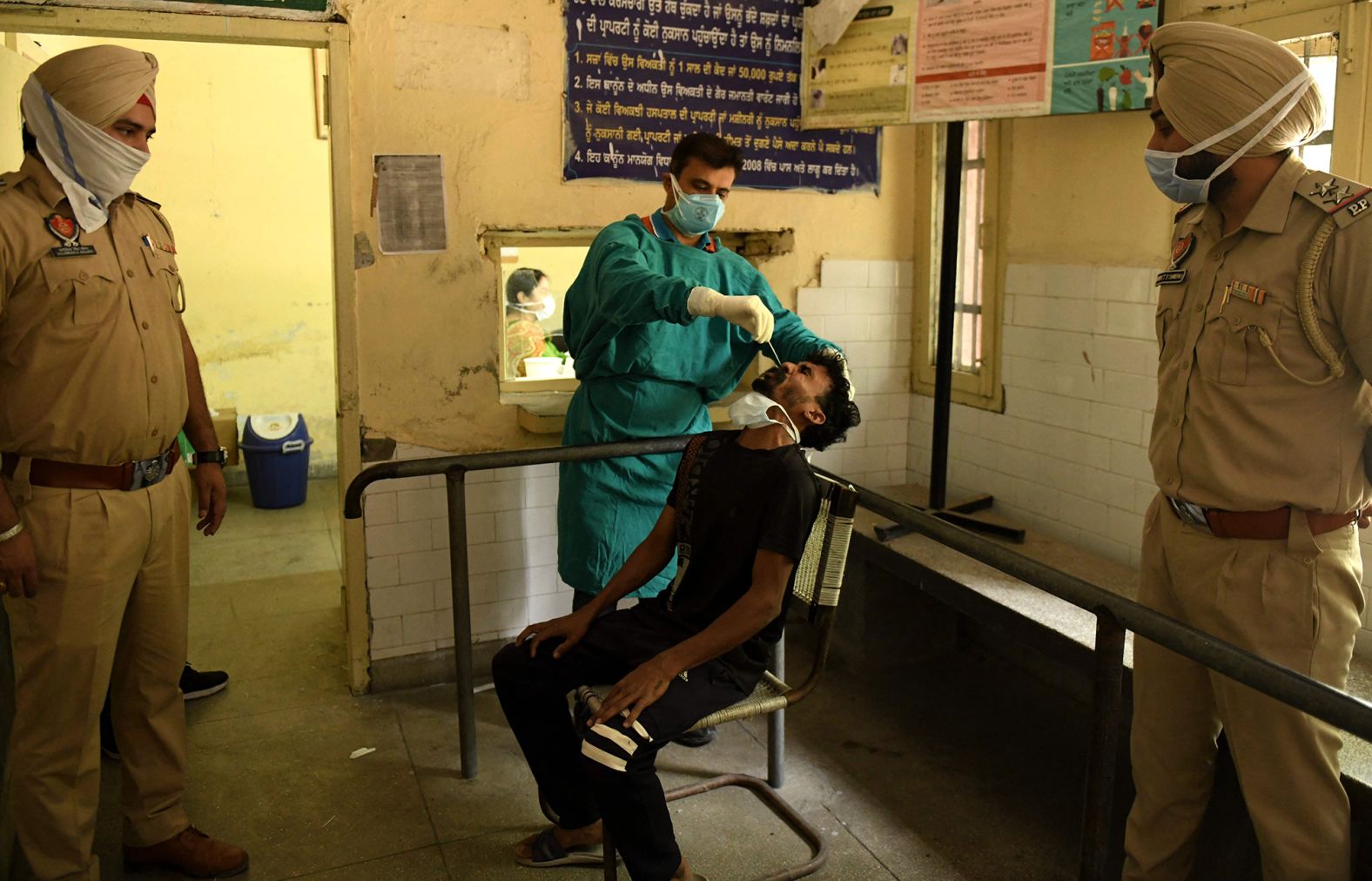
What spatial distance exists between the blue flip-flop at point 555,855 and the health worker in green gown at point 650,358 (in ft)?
2.33

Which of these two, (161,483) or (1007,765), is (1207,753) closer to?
(1007,765)

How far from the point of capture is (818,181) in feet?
13.1

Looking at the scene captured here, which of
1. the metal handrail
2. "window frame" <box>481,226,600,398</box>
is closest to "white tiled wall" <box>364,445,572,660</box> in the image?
"window frame" <box>481,226,600,398</box>

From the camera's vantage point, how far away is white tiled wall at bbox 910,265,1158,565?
3385mm

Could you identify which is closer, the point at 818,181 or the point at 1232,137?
the point at 1232,137

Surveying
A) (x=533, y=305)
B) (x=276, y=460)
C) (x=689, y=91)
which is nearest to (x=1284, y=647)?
(x=689, y=91)

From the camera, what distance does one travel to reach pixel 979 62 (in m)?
3.36

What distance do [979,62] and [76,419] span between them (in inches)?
107

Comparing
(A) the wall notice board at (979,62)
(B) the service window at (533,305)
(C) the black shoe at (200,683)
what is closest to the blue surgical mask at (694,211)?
(B) the service window at (533,305)

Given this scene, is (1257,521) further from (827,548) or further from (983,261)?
(983,261)

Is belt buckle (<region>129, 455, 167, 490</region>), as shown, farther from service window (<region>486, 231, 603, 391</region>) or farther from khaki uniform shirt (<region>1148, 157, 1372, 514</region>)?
khaki uniform shirt (<region>1148, 157, 1372, 514</region>)

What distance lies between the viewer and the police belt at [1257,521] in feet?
6.30

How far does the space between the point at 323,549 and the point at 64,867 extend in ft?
9.73

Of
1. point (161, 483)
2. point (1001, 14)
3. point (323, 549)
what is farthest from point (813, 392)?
point (323, 549)
